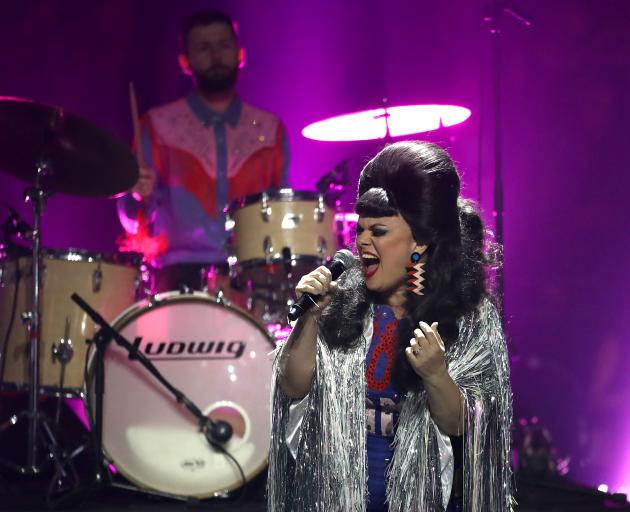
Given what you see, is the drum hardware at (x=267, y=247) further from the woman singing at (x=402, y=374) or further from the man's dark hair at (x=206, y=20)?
the woman singing at (x=402, y=374)

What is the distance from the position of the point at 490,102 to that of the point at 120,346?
8.81 ft

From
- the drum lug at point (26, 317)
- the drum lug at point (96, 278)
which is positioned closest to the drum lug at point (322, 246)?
the drum lug at point (96, 278)

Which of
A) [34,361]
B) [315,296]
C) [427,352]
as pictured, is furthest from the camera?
[34,361]

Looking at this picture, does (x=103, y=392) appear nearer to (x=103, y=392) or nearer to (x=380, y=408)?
(x=103, y=392)

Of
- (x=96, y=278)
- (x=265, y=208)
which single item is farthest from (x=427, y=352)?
(x=96, y=278)

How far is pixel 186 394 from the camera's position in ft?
14.8

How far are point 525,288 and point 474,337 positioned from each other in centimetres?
312

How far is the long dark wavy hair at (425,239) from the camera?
95.1 inches

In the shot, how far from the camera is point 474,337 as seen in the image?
7.97ft

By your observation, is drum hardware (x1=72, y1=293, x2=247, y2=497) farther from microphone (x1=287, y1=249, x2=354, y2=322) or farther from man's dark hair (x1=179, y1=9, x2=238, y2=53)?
microphone (x1=287, y1=249, x2=354, y2=322)

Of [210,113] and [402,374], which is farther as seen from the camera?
[210,113]

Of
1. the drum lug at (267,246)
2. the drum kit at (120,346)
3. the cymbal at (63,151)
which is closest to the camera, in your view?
the cymbal at (63,151)

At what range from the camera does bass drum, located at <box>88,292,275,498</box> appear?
14.6 ft

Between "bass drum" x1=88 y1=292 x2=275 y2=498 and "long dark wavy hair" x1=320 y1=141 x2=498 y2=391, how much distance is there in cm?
206
